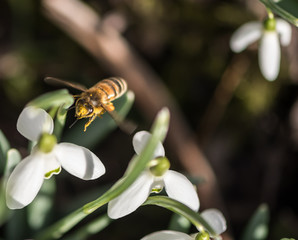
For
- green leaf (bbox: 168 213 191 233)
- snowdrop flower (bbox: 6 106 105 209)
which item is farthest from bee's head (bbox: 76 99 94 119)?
green leaf (bbox: 168 213 191 233)

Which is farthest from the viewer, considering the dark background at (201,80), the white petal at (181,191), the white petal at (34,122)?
the dark background at (201,80)

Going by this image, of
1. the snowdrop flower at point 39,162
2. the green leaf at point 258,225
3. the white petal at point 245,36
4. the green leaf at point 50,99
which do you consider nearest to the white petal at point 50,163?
the snowdrop flower at point 39,162

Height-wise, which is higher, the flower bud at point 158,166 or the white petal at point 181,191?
the flower bud at point 158,166

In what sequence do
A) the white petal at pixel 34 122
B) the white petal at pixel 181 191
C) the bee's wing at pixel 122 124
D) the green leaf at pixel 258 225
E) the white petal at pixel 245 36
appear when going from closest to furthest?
the white petal at pixel 34 122, the white petal at pixel 181 191, the bee's wing at pixel 122 124, the green leaf at pixel 258 225, the white petal at pixel 245 36

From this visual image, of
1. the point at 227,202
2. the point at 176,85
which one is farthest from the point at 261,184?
the point at 176,85

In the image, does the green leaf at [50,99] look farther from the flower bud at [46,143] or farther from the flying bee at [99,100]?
the flying bee at [99,100]

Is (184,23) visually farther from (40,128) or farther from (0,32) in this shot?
(40,128)

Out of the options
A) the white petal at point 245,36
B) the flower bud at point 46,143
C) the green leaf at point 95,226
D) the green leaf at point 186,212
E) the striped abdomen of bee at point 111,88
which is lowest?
the green leaf at point 95,226
